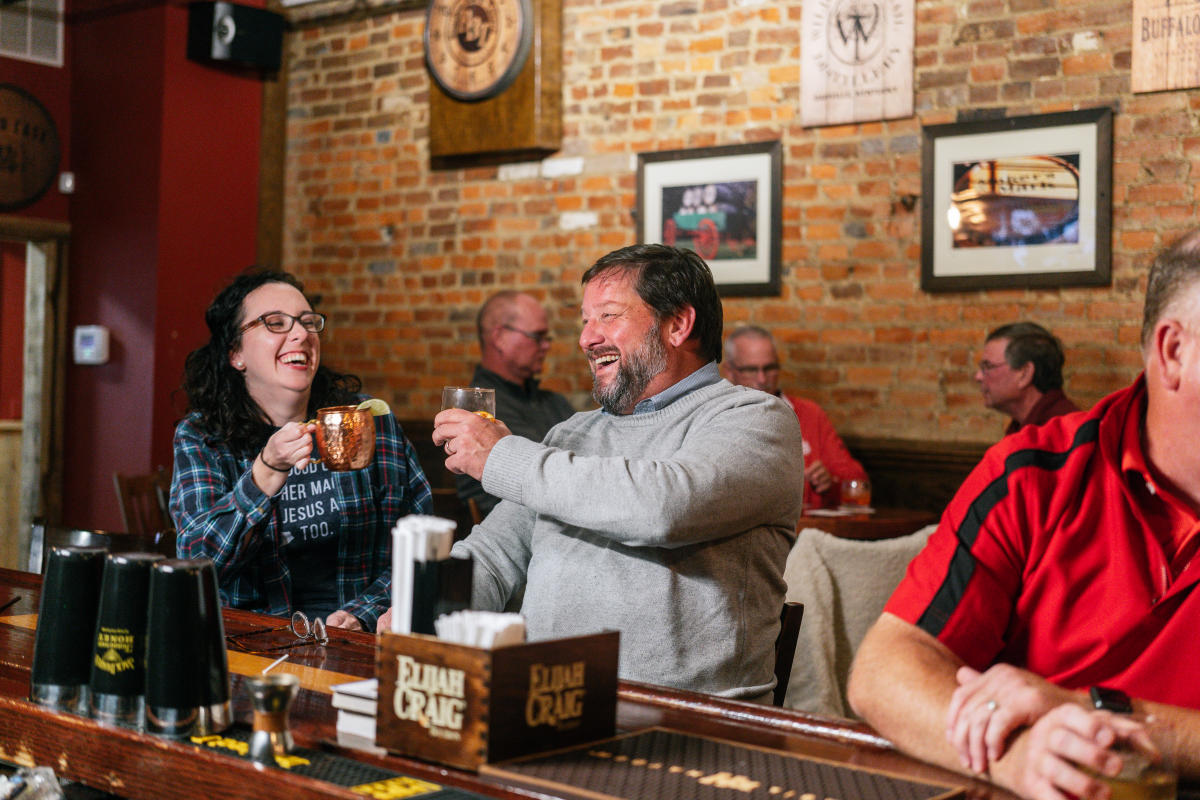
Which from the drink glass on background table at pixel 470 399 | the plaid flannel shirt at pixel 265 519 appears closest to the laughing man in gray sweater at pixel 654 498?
the drink glass on background table at pixel 470 399

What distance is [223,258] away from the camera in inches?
235

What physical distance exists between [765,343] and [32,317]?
11.7ft

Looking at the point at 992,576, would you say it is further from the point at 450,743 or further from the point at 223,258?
the point at 223,258

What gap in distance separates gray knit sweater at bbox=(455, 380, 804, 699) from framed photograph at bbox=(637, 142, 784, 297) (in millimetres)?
3031

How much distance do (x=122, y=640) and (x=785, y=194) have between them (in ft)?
13.1

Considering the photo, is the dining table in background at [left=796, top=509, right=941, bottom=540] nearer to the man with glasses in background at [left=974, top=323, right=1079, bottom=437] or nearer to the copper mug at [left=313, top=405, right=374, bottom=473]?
the man with glasses in background at [left=974, top=323, right=1079, bottom=437]

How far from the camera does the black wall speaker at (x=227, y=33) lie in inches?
227

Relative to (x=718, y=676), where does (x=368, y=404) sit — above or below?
above

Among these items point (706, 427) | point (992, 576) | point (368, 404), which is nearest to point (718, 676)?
point (706, 427)

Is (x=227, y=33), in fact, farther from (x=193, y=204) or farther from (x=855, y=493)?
(x=855, y=493)

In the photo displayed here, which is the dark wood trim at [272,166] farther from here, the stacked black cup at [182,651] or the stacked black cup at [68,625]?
the stacked black cup at [182,651]

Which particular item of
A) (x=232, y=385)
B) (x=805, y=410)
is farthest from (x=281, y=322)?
(x=805, y=410)

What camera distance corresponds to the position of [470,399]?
2.15 m

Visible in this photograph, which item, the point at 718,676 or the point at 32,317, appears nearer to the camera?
the point at 718,676
